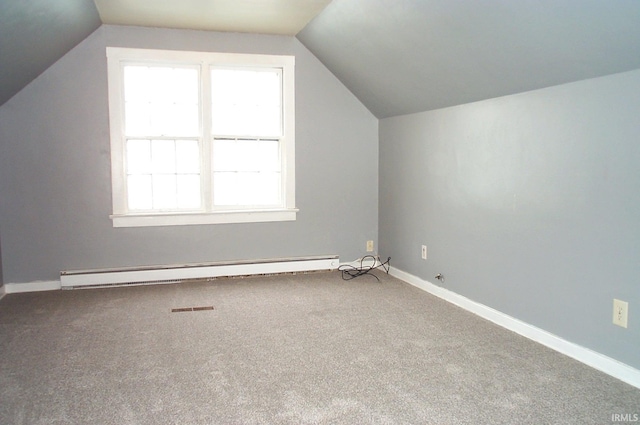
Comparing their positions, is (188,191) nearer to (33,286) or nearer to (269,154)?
(269,154)

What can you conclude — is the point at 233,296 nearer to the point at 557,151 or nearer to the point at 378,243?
the point at 378,243

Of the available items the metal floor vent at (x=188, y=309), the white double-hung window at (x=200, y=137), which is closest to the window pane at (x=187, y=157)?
the white double-hung window at (x=200, y=137)

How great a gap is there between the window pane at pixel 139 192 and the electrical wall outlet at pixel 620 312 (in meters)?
3.83

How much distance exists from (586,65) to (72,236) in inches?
165

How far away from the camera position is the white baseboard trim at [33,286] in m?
→ 4.44

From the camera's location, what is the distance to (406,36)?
3.60 meters

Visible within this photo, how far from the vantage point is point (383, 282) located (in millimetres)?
4785

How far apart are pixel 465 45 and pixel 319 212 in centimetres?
244

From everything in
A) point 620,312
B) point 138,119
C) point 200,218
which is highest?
point 138,119

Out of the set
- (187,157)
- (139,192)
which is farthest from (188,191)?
(139,192)

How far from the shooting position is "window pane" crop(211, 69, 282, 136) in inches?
193

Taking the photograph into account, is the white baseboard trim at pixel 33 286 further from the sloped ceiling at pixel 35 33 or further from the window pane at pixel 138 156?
the sloped ceiling at pixel 35 33

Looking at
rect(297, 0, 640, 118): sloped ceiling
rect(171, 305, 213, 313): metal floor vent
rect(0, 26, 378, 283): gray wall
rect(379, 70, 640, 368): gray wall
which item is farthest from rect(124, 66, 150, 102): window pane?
rect(379, 70, 640, 368): gray wall

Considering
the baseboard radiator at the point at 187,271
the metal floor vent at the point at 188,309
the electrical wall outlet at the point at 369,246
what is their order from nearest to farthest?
the metal floor vent at the point at 188,309, the baseboard radiator at the point at 187,271, the electrical wall outlet at the point at 369,246
